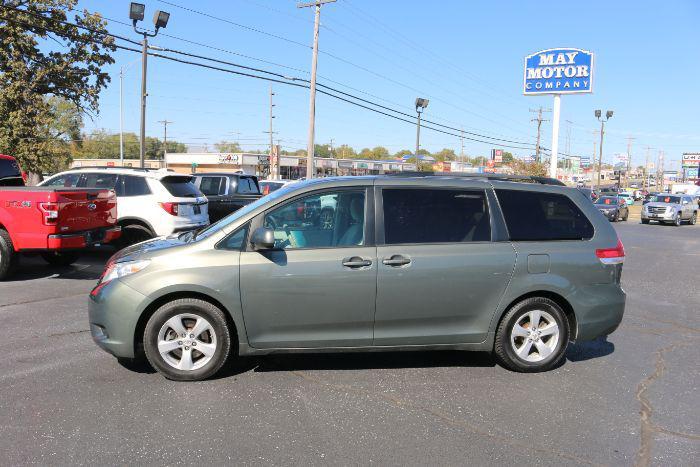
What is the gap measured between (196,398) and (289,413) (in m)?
0.76

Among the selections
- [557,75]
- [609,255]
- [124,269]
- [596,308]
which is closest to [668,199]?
[557,75]

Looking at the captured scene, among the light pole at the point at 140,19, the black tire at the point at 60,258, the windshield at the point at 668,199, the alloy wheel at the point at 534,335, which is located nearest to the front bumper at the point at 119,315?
the alloy wheel at the point at 534,335

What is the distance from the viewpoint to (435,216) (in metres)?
4.69

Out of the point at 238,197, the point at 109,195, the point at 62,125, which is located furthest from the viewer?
the point at 62,125

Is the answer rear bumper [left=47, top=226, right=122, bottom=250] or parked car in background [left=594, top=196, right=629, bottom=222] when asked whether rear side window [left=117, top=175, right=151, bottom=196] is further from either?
parked car in background [left=594, top=196, right=629, bottom=222]

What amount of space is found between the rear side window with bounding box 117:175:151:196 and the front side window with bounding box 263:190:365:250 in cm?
644

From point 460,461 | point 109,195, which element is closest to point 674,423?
point 460,461

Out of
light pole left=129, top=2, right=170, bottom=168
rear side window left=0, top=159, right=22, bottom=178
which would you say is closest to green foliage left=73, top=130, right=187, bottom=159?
light pole left=129, top=2, right=170, bottom=168

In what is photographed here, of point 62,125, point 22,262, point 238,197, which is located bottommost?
point 22,262

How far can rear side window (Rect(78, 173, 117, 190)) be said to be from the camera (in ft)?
34.1

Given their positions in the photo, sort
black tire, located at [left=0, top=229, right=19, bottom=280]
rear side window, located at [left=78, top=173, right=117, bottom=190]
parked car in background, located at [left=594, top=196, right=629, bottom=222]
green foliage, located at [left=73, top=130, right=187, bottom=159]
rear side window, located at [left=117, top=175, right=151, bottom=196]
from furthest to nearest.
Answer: green foliage, located at [left=73, top=130, right=187, bottom=159], parked car in background, located at [left=594, top=196, right=629, bottom=222], rear side window, located at [left=78, top=173, right=117, bottom=190], rear side window, located at [left=117, top=175, right=151, bottom=196], black tire, located at [left=0, top=229, right=19, bottom=280]

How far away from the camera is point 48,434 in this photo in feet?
11.5

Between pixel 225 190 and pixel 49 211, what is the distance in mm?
7305

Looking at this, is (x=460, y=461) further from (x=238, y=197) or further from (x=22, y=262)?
(x=238, y=197)
